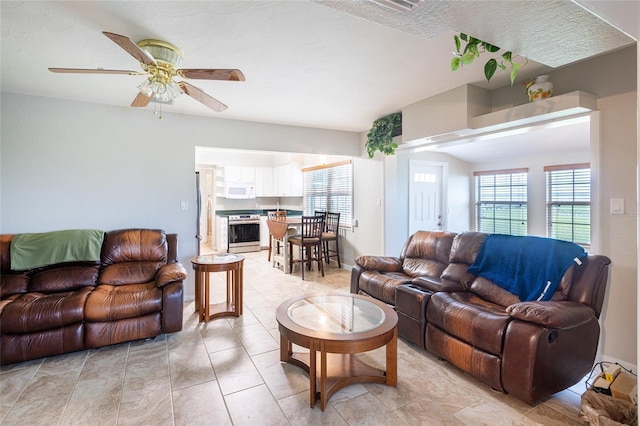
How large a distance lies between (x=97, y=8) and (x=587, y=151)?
5393mm

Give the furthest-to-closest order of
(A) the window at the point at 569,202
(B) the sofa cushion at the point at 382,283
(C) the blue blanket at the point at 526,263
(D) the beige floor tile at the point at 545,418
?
(A) the window at the point at 569,202 < (B) the sofa cushion at the point at 382,283 < (C) the blue blanket at the point at 526,263 < (D) the beige floor tile at the point at 545,418

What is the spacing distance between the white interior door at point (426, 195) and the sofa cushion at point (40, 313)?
409cm

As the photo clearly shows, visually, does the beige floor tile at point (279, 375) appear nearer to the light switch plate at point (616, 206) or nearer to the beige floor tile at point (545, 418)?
the beige floor tile at point (545, 418)

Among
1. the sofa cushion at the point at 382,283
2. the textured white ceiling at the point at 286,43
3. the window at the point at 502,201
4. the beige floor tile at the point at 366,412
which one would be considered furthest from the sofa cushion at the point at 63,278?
the window at the point at 502,201

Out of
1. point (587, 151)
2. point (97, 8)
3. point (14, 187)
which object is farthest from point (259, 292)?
point (587, 151)

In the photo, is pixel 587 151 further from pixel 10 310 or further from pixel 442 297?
pixel 10 310

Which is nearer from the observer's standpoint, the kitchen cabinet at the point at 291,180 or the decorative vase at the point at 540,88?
the decorative vase at the point at 540,88

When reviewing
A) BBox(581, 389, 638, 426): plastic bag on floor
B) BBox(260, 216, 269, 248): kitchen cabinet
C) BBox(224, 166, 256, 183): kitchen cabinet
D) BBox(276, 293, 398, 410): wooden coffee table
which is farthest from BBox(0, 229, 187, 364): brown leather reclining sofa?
BBox(260, 216, 269, 248): kitchen cabinet

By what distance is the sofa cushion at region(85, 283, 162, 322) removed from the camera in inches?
99.7

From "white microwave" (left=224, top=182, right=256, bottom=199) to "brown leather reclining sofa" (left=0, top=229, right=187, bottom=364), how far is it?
369 cm

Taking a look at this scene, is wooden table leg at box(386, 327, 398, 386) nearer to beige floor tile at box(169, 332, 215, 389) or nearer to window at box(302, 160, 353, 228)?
beige floor tile at box(169, 332, 215, 389)

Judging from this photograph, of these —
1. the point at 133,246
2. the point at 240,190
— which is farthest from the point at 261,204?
the point at 133,246

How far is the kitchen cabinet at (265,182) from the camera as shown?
293 inches

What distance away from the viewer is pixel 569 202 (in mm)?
4188
